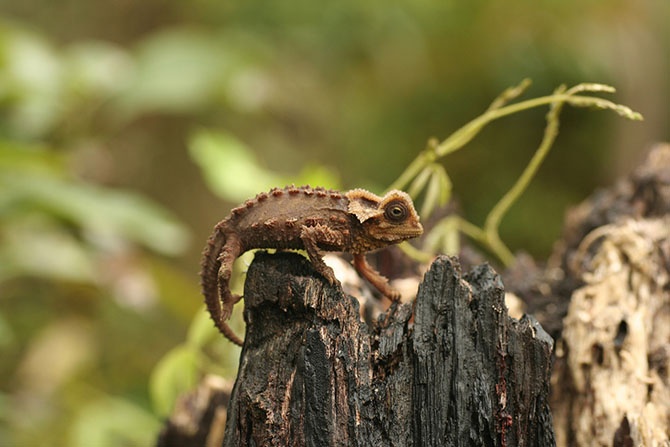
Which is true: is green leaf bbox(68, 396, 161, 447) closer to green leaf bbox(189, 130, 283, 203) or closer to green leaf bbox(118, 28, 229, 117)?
green leaf bbox(189, 130, 283, 203)

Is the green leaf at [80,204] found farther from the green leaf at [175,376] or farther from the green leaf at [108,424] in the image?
the green leaf at [175,376]

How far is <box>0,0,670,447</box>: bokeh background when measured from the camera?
4715mm

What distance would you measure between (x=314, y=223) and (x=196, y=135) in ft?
7.12

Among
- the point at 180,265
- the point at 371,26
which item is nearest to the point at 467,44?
the point at 371,26

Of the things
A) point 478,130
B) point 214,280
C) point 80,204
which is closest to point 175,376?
point 214,280

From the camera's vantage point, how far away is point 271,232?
2029 mm

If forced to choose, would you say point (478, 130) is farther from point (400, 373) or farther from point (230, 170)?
point (230, 170)

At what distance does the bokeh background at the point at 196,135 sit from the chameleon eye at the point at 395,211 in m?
1.25

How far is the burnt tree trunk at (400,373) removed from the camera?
70.9 inches

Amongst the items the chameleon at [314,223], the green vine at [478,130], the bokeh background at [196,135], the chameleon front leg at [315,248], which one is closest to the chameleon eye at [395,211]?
the chameleon at [314,223]

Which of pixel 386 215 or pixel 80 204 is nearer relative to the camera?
pixel 386 215

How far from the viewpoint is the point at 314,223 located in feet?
6.69

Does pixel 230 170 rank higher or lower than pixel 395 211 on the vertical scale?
higher

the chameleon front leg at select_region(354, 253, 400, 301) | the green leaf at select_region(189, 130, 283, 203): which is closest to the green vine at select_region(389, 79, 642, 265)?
the chameleon front leg at select_region(354, 253, 400, 301)
